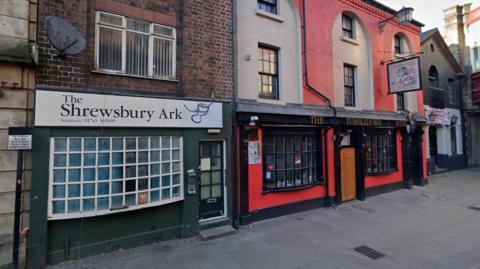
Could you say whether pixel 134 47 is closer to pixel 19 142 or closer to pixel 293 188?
pixel 19 142

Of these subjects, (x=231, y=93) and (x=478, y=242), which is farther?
(x=231, y=93)

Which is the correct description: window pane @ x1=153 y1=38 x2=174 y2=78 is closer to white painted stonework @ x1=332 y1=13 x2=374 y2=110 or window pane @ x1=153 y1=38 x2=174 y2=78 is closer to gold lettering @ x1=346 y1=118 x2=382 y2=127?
white painted stonework @ x1=332 y1=13 x2=374 y2=110

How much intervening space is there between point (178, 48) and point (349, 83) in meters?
7.87

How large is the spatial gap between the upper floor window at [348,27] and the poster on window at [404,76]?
2336mm

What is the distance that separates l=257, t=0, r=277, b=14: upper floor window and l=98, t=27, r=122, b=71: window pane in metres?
4.99

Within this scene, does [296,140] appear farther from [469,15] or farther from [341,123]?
[469,15]

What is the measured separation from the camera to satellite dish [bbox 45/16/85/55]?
5383 millimetres

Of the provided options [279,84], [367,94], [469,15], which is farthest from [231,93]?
[469,15]

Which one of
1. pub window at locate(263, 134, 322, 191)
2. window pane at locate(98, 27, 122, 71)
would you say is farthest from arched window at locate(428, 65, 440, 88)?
window pane at locate(98, 27, 122, 71)

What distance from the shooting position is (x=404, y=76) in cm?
1148

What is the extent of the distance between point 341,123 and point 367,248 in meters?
5.03

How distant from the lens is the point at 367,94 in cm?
1193

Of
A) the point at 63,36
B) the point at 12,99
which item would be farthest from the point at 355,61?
the point at 12,99

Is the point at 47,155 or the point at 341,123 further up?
the point at 341,123
